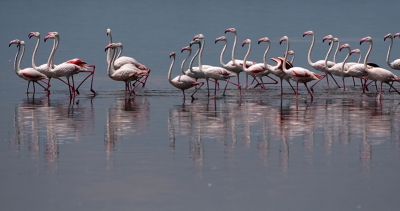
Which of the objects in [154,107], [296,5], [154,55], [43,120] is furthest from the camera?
[296,5]

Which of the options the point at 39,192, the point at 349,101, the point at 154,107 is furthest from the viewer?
the point at 349,101

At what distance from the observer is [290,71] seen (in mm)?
19172

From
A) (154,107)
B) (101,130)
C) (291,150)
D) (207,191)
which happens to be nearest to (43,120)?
(101,130)

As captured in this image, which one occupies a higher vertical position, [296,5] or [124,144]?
[296,5]

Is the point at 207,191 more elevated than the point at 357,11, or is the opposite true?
the point at 357,11

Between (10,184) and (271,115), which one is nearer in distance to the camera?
(10,184)

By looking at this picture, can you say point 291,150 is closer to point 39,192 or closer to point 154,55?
point 39,192

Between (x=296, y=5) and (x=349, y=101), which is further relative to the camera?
(x=296, y=5)

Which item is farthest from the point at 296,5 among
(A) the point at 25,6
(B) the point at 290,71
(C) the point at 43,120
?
(C) the point at 43,120

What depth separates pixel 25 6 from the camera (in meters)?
68.2

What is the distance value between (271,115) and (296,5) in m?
60.5

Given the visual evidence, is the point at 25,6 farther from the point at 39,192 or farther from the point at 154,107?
the point at 39,192

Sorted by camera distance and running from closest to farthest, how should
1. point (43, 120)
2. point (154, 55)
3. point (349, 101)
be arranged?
1. point (43, 120)
2. point (349, 101)
3. point (154, 55)

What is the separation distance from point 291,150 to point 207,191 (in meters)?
2.54
